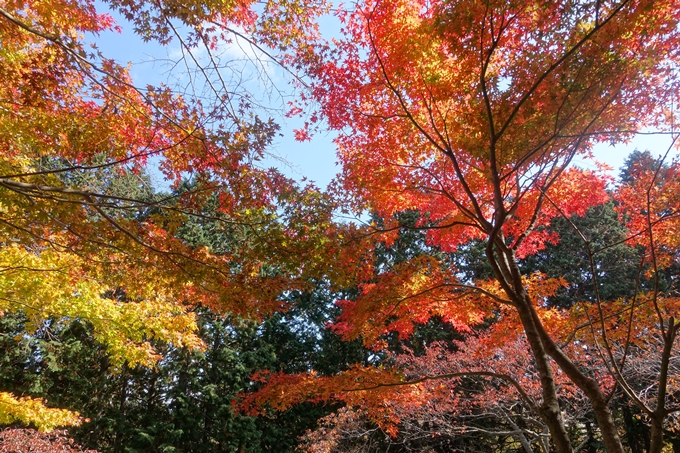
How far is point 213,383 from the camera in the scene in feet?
44.9

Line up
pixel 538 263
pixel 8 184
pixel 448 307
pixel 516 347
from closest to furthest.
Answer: pixel 8 184, pixel 448 307, pixel 516 347, pixel 538 263

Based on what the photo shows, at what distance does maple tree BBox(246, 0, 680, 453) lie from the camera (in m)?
3.02

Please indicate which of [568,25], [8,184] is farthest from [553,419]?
[8,184]

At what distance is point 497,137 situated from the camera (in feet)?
10.3

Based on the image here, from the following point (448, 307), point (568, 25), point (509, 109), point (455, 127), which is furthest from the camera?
point (448, 307)

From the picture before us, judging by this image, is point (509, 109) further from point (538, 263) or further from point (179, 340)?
point (538, 263)

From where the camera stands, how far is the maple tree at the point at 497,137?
9.91 ft

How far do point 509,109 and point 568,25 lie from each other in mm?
722

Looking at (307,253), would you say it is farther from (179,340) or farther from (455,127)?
(179,340)

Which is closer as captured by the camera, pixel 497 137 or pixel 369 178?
pixel 497 137

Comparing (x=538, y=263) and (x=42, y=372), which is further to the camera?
(x=538, y=263)

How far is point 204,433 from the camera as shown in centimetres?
1304

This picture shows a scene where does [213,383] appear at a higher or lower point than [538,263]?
lower

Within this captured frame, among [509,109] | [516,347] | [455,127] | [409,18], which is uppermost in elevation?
[409,18]
